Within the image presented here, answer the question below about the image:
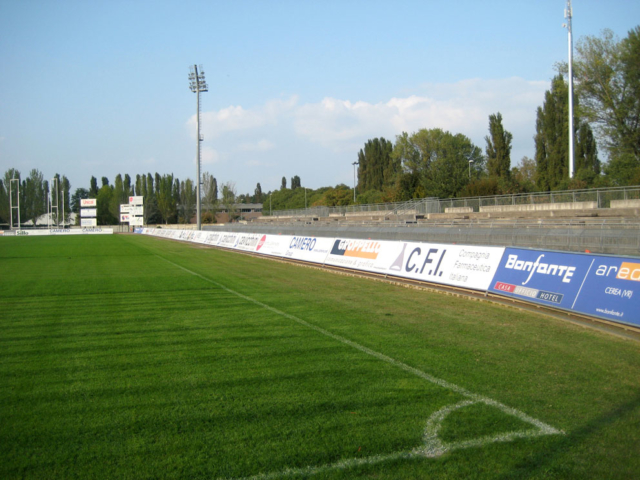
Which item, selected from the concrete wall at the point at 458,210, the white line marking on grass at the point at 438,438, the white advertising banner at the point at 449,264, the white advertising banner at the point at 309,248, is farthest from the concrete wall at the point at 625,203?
the white line marking on grass at the point at 438,438

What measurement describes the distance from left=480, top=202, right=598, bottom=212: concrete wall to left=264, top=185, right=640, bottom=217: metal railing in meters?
0.28

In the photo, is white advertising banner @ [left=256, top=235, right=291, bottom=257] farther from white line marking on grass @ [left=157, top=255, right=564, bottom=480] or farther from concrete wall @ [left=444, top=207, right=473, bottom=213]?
white line marking on grass @ [left=157, top=255, right=564, bottom=480]

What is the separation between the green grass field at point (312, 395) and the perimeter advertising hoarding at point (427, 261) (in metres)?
2.11

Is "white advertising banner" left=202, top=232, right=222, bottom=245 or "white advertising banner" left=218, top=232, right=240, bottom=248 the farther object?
"white advertising banner" left=202, top=232, right=222, bottom=245

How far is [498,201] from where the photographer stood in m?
36.2

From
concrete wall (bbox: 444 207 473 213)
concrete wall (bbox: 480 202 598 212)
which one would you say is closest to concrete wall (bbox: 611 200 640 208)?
concrete wall (bbox: 480 202 598 212)

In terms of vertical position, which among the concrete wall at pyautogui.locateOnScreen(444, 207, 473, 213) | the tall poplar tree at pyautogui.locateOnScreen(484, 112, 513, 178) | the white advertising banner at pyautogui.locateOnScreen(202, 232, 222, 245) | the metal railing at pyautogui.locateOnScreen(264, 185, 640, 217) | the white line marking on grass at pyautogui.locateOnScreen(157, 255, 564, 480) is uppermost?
the tall poplar tree at pyautogui.locateOnScreen(484, 112, 513, 178)

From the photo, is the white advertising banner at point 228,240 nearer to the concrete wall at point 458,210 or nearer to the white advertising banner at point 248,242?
the white advertising banner at point 248,242

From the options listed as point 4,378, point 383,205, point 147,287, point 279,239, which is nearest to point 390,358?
point 4,378

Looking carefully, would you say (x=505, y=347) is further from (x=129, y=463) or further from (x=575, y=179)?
(x=575, y=179)

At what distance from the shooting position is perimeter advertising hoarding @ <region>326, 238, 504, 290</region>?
509 inches

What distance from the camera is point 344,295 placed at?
13.6m

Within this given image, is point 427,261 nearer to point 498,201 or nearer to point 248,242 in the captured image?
point 248,242

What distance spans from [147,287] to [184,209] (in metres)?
111
